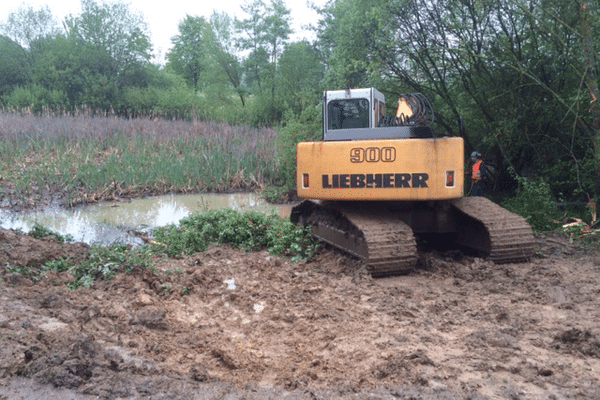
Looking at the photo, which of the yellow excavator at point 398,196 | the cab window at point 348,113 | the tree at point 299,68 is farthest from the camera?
the tree at point 299,68

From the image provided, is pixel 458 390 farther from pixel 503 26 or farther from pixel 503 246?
pixel 503 26

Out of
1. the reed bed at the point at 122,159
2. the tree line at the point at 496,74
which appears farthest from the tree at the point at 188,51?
the reed bed at the point at 122,159

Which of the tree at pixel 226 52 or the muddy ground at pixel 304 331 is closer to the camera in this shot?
the muddy ground at pixel 304 331

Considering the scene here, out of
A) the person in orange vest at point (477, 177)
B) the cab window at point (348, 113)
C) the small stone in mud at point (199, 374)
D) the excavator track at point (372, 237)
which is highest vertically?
the cab window at point (348, 113)

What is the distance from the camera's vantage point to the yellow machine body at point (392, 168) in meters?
5.92

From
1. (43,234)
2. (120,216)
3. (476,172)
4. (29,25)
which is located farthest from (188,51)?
(43,234)

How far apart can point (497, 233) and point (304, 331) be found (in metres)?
2.84

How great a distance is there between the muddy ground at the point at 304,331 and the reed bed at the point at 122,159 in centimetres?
531

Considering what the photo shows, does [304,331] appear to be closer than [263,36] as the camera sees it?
Yes

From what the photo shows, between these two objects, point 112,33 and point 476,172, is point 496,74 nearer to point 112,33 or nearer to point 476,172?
point 476,172

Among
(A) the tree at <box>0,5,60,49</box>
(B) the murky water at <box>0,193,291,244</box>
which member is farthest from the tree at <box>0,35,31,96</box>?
(B) the murky water at <box>0,193,291,244</box>

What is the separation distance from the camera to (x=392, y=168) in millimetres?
5988

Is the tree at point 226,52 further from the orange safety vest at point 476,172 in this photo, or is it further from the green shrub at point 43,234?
the green shrub at point 43,234

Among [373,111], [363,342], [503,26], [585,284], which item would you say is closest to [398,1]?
[503,26]
